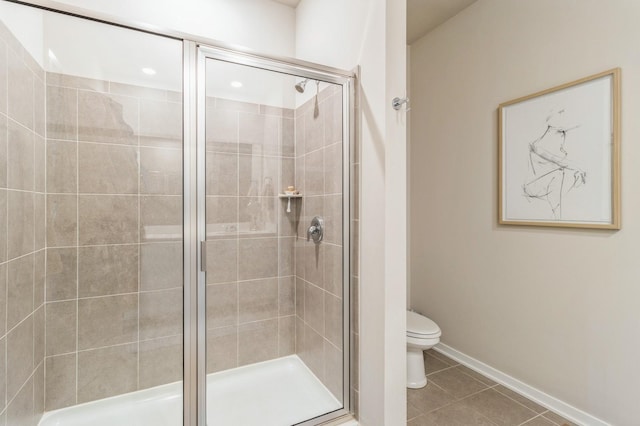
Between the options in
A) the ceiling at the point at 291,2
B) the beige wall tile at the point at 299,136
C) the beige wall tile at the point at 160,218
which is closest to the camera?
the beige wall tile at the point at 160,218

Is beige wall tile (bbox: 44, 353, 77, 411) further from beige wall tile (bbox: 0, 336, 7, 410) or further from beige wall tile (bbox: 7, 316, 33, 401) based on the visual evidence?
beige wall tile (bbox: 0, 336, 7, 410)

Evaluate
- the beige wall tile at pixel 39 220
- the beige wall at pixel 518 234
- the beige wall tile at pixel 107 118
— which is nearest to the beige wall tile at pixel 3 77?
the beige wall tile at pixel 107 118

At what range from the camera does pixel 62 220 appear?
1534 mm

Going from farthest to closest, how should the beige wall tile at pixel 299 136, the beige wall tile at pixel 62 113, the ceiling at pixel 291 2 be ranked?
1. the ceiling at pixel 291 2
2. the beige wall tile at pixel 299 136
3. the beige wall tile at pixel 62 113

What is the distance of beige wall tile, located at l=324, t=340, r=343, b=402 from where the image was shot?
5.45ft

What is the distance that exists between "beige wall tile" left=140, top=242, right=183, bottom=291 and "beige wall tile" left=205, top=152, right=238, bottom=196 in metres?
0.32

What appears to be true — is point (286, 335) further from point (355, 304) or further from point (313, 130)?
point (313, 130)

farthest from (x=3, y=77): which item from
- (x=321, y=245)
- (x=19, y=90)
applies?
(x=321, y=245)

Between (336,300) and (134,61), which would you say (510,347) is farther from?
(134,61)

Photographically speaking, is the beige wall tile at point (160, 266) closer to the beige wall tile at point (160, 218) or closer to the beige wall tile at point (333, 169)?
the beige wall tile at point (160, 218)

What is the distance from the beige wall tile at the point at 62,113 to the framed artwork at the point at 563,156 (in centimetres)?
254

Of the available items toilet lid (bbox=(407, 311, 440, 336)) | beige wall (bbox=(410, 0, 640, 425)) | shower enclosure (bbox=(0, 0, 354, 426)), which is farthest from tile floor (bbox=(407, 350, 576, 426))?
shower enclosure (bbox=(0, 0, 354, 426))

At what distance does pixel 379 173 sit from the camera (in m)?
1.45

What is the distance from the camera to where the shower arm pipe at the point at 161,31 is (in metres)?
1.16
